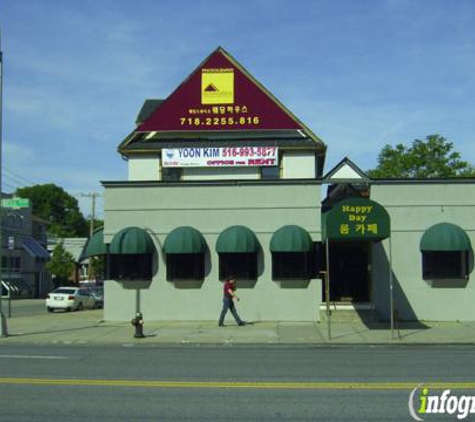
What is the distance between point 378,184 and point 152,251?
8.64m

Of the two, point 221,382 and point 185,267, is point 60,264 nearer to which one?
point 185,267

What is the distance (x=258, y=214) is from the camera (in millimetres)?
24984

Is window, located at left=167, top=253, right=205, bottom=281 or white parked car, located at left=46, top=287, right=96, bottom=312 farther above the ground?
window, located at left=167, top=253, right=205, bottom=281

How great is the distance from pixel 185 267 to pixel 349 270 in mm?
6276

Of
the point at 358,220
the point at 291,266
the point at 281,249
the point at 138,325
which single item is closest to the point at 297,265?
the point at 291,266

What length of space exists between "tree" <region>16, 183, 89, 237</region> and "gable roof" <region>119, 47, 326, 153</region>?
7589 centimetres

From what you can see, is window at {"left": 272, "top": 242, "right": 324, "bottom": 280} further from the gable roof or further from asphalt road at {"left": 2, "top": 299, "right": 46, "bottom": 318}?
asphalt road at {"left": 2, "top": 299, "right": 46, "bottom": 318}

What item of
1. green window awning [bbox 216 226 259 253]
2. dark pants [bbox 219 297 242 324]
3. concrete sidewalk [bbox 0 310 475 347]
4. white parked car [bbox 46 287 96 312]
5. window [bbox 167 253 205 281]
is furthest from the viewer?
white parked car [bbox 46 287 96 312]

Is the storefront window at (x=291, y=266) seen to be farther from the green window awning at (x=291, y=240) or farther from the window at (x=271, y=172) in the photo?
the window at (x=271, y=172)

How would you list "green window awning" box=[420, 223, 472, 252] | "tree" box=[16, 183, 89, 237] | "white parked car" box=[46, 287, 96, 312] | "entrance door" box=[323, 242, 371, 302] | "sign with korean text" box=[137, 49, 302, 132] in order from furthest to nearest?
1. "tree" box=[16, 183, 89, 237]
2. "white parked car" box=[46, 287, 96, 312]
3. "sign with korean text" box=[137, 49, 302, 132]
4. "entrance door" box=[323, 242, 371, 302]
5. "green window awning" box=[420, 223, 472, 252]

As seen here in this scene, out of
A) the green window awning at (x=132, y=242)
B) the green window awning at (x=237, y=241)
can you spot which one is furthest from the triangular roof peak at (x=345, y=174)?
the green window awning at (x=132, y=242)

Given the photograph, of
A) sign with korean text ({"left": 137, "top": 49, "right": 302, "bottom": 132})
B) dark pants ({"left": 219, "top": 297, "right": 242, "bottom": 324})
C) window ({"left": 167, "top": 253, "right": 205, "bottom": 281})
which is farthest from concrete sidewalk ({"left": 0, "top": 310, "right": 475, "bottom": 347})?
sign with korean text ({"left": 137, "top": 49, "right": 302, "bottom": 132})

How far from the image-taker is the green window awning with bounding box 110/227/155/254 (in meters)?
24.5

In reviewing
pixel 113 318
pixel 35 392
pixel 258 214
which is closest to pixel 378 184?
pixel 258 214
